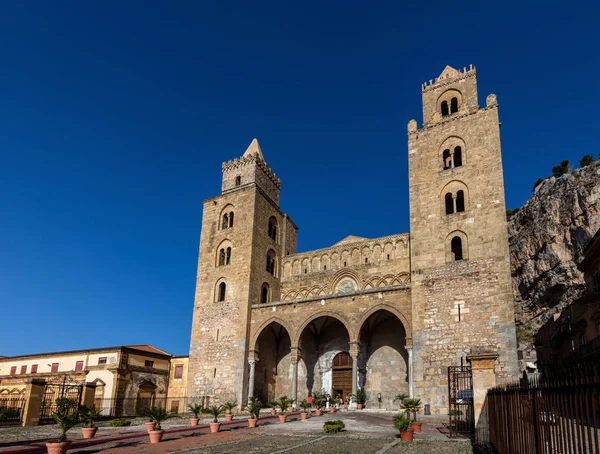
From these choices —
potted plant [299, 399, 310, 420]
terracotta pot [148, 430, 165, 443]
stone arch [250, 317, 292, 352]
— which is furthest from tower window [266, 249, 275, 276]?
terracotta pot [148, 430, 165, 443]

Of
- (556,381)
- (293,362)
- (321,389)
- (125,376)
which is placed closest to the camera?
(556,381)

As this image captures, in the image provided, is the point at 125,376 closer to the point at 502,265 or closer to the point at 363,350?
the point at 363,350

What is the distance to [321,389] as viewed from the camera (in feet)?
94.3

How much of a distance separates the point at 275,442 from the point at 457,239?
1613 cm

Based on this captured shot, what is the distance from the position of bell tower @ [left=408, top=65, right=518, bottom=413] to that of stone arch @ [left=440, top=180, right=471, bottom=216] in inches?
2.1

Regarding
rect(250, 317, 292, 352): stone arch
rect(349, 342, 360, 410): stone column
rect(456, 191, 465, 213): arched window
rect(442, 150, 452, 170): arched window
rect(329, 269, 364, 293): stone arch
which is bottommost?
rect(349, 342, 360, 410): stone column

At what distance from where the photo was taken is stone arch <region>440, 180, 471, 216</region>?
24594mm

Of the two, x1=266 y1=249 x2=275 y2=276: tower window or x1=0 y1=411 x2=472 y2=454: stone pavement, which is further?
x1=266 y1=249 x2=275 y2=276: tower window

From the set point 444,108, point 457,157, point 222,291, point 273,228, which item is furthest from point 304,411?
point 444,108

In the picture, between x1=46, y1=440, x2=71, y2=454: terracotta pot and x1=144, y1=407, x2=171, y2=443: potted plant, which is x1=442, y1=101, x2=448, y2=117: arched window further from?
x1=46, y1=440, x2=71, y2=454: terracotta pot

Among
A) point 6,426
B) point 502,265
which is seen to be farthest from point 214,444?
point 502,265

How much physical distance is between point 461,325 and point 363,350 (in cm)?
717

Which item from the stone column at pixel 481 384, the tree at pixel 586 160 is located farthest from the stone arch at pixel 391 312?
the tree at pixel 586 160

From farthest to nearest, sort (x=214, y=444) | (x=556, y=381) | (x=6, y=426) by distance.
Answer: (x=6, y=426), (x=214, y=444), (x=556, y=381)
